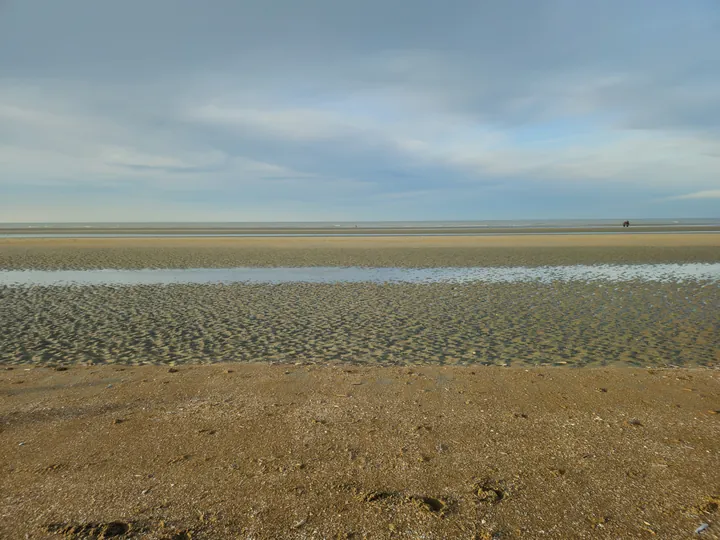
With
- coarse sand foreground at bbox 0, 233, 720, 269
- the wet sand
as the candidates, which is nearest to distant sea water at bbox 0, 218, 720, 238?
the wet sand

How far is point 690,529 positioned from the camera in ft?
13.2

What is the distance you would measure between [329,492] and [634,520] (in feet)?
9.05

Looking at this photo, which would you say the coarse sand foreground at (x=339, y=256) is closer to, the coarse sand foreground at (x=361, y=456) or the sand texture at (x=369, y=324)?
the sand texture at (x=369, y=324)

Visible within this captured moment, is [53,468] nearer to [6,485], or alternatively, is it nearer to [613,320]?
[6,485]

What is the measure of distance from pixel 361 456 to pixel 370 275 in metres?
19.2

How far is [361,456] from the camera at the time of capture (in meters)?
5.33

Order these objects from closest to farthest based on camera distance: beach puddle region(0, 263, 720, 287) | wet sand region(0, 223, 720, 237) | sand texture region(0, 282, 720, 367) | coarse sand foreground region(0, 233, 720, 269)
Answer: sand texture region(0, 282, 720, 367), beach puddle region(0, 263, 720, 287), coarse sand foreground region(0, 233, 720, 269), wet sand region(0, 223, 720, 237)

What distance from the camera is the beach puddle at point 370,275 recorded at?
73.4 ft

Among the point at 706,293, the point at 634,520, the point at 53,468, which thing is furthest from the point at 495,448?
the point at 706,293

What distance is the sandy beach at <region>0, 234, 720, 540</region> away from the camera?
4230 mm

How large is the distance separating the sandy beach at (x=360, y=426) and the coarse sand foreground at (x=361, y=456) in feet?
0.09

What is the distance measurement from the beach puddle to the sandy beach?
8181 millimetres

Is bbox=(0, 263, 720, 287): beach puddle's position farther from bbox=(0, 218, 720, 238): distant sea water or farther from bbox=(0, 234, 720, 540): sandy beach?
bbox=(0, 218, 720, 238): distant sea water

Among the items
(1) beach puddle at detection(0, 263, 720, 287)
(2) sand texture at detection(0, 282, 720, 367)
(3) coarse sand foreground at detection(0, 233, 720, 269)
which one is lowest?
(2) sand texture at detection(0, 282, 720, 367)
